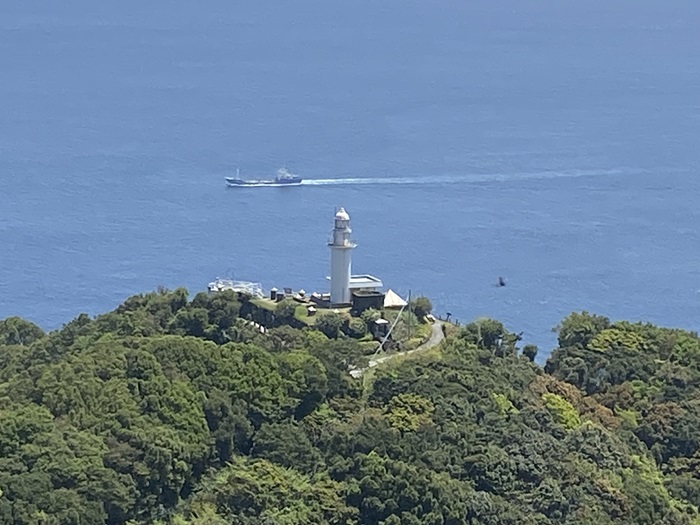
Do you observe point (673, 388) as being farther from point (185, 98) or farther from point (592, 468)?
point (185, 98)

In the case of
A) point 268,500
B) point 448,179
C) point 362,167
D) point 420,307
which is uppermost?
point 362,167

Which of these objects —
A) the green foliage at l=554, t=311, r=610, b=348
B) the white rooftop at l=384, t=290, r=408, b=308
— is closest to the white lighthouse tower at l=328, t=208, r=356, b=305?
the white rooftop at l=384, t=290, r=408, b=308

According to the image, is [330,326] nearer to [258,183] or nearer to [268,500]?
[268,500]

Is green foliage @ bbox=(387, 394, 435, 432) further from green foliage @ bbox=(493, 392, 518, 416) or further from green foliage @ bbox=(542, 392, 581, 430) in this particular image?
green foliage @ bbox=(542, 392, 581, 430)

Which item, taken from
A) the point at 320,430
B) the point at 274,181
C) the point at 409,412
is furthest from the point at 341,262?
the point at 274,181

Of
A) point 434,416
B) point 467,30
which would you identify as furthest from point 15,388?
point 467,30

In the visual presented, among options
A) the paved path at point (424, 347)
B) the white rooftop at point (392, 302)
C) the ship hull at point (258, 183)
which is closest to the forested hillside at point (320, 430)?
the paved path at point (424, 347)
